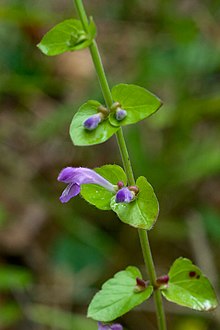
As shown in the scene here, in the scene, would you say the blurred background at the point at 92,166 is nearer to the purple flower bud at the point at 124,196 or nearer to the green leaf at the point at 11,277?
the green leaf at the point at 11,277

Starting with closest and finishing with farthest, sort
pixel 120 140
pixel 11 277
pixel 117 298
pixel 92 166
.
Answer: pixel 120 140, pixel 117 298, pixel 11 277, pixel 92 166

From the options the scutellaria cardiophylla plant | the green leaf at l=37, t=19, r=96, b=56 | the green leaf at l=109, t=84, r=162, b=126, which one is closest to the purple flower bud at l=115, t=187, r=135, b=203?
the scutellaria cardiophylla plant

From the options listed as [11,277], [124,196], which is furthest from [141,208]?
[11,277]

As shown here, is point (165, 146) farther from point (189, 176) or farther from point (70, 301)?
point (70, 301)

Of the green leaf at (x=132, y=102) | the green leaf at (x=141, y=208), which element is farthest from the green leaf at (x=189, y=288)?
the green leaf at (x=132, y=102)

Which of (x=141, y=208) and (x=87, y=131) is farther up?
(x=87, y=131)

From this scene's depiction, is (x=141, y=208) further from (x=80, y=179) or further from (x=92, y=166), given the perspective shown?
(x=92, y=166)
